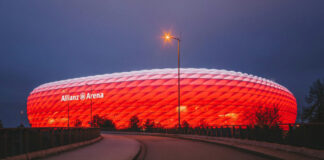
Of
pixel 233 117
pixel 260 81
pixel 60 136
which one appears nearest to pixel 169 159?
pixel 60 136

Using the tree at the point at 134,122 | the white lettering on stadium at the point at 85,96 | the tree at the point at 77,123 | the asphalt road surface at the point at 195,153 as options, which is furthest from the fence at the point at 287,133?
the tree at the point at 77,123

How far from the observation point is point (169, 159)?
10234mm

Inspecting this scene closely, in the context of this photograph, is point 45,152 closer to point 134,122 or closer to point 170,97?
point 134,122

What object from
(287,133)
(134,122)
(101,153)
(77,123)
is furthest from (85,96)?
(287,133)

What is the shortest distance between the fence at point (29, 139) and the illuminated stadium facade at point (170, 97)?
5150 centimetres

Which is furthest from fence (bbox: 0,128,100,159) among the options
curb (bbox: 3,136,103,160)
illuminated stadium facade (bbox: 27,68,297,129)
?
illuminated stadium facade (bbox: 27,68,297,129)

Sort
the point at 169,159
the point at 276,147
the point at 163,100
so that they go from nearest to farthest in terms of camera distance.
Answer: the point at 169,159, the point at 276,147, the point at 163,100

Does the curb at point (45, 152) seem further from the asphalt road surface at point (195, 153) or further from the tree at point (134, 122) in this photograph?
the tree at point (134, 122)

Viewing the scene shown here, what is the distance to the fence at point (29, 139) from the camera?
861 centimetres

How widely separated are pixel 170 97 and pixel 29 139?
56.3m

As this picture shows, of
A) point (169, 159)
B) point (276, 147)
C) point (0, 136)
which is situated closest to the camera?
point (0, 136)

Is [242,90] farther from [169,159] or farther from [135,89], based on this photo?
[169,159]

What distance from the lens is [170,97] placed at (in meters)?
65.8

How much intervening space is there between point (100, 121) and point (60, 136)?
57.8m
